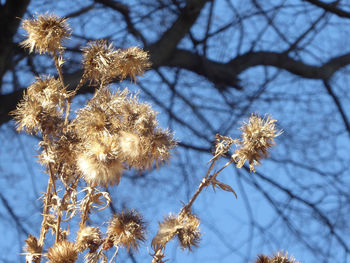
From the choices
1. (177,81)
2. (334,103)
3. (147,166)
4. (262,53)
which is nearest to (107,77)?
(147,166)

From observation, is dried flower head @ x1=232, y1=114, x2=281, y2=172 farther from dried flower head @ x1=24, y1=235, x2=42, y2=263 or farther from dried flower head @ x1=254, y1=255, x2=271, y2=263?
dried flower head @ x1=24, y1=235, x2=42, y2=263

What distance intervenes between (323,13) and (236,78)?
389 mm

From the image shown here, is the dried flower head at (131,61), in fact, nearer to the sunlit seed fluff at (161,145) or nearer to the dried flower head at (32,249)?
the sunlit seed fluff at (161,145)

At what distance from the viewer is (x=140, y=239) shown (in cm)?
49

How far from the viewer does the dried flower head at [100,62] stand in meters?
0.51

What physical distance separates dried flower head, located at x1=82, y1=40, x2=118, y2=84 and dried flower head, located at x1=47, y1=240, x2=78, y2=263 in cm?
18

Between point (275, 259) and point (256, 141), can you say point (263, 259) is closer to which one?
point (275, 259)

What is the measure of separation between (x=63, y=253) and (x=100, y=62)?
0.68ft

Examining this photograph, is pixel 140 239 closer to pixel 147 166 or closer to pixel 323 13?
pixel 147 166

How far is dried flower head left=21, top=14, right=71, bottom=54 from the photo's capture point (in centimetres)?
51

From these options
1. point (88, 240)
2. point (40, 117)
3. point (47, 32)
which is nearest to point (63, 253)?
point (88, 240)

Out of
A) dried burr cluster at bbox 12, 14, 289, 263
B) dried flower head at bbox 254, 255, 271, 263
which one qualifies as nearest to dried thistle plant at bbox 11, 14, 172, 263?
dried burr cluster at bbox 12, 14, 289, 263

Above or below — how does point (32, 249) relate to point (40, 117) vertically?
below

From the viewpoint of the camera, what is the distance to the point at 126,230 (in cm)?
47
